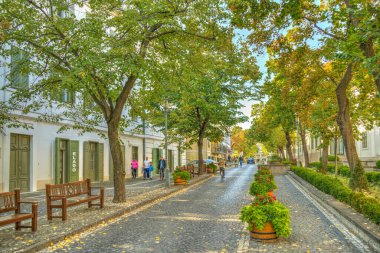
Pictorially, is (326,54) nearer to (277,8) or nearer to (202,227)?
(277,8)

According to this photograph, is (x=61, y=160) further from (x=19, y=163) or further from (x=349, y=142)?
(x=349, y=142)

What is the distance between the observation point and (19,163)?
1861cm

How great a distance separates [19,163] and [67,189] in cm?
832

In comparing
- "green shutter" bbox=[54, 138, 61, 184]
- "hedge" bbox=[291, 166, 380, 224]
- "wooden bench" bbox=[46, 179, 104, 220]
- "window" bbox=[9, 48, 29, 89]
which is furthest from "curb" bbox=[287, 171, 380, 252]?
"green shutter" bbox=[54, 138, 61, 184]

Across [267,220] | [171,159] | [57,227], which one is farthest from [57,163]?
[171,159]

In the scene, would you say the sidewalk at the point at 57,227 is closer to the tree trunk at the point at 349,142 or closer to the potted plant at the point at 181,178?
the tree trunk at the point at 349,142

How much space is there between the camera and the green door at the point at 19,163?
711 inches

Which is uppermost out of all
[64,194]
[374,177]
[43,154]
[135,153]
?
[135,153]

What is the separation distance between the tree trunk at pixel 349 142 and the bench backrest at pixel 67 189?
9945mm

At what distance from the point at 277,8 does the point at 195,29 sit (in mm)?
3409

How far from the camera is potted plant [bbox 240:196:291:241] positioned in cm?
785

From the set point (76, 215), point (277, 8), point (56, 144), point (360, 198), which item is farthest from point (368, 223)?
point (56, 144)

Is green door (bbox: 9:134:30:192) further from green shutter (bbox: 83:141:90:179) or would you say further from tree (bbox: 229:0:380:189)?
tree (bbox: 229:0:380:189)

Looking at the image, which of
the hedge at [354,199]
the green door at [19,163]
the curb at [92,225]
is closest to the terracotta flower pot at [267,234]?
the hedge at [354,199]
